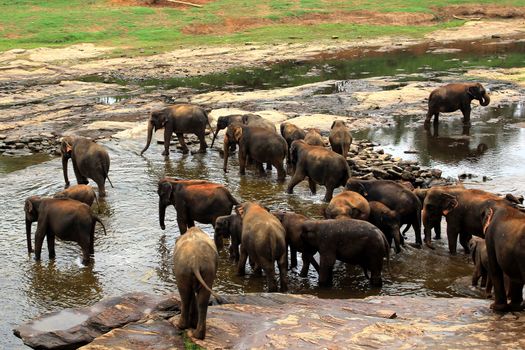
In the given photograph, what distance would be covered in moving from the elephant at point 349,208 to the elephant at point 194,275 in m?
3.78

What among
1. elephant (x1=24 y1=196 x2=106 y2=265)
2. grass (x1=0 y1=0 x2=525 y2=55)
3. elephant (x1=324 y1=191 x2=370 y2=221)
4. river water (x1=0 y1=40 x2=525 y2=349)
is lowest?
river water (x1=0 y1=40 x2=525 y2=349)

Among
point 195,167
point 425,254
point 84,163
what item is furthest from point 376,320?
point 195,167

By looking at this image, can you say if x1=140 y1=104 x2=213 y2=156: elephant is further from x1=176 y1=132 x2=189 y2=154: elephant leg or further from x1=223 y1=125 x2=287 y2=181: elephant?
x1=223 y1=125 x2=287 y2=181: elephant

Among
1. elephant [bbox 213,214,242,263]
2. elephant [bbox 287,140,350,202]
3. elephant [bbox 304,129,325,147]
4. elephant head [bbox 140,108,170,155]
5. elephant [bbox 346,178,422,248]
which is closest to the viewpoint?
elephant [bbox 213,214,242,263]

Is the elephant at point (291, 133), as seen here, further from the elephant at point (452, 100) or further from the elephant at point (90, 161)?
the elephant at point (452, 100)

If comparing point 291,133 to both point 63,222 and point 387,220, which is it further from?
point 63,222

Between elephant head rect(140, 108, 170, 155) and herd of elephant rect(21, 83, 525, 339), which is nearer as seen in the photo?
herd of elephant rect(21, 83, 525, 339)

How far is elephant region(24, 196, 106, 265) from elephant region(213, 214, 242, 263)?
209cm

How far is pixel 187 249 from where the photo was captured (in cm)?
853

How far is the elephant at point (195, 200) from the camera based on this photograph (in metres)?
12.9

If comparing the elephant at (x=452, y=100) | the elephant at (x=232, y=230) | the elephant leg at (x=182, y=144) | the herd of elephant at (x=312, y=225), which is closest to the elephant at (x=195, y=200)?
the herd of elephant at (x=312, y=225)

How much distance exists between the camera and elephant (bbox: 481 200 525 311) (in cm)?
802

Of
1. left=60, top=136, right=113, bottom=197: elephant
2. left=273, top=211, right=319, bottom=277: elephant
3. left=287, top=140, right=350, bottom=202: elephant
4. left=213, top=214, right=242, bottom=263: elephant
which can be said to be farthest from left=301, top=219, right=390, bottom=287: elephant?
left=60, top=136, right=113, bottom=197: elephant

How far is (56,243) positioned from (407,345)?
799 cm
